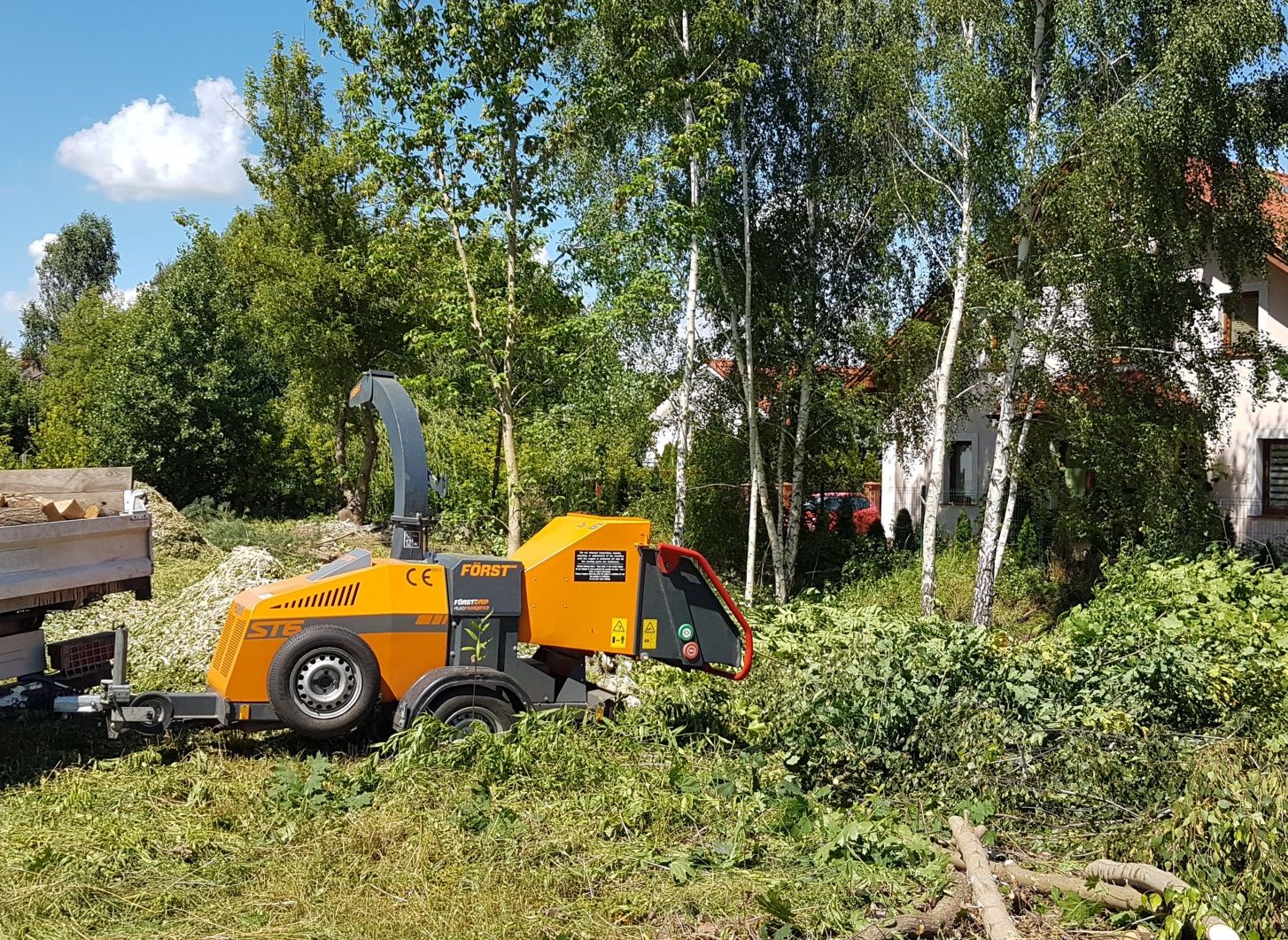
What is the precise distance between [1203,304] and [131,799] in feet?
47.3

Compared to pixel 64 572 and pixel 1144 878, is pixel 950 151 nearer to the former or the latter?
pixel 1144 878

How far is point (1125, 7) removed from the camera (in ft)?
45.8

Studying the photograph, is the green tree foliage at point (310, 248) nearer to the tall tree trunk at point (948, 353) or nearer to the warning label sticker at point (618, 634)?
the tall tree trunk at point (948, 353)

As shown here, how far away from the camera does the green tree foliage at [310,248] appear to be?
2206 centimetres

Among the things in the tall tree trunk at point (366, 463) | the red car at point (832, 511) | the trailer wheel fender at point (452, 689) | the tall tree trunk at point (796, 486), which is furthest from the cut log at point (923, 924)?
the tall tree trunk at point (366, 463)

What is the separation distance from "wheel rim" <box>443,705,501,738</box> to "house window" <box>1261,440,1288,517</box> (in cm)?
1635

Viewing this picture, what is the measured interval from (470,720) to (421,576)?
3.28 ft

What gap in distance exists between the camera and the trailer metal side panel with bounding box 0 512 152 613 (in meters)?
6.65

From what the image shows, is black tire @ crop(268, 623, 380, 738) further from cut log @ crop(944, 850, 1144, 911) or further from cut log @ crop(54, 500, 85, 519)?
cut log @ crop(944, 850, 1144, 911)

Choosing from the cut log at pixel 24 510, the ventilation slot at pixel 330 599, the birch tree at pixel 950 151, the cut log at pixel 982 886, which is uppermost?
the birch tree at pixel 950 151

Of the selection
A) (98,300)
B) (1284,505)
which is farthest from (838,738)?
(98,300)

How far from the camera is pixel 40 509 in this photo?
704cm

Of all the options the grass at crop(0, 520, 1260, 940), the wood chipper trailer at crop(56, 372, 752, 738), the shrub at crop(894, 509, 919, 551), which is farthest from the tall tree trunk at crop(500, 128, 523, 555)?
the shrub at crop(894, 509, 919, 551)

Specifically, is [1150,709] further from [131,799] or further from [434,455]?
[434,455]
